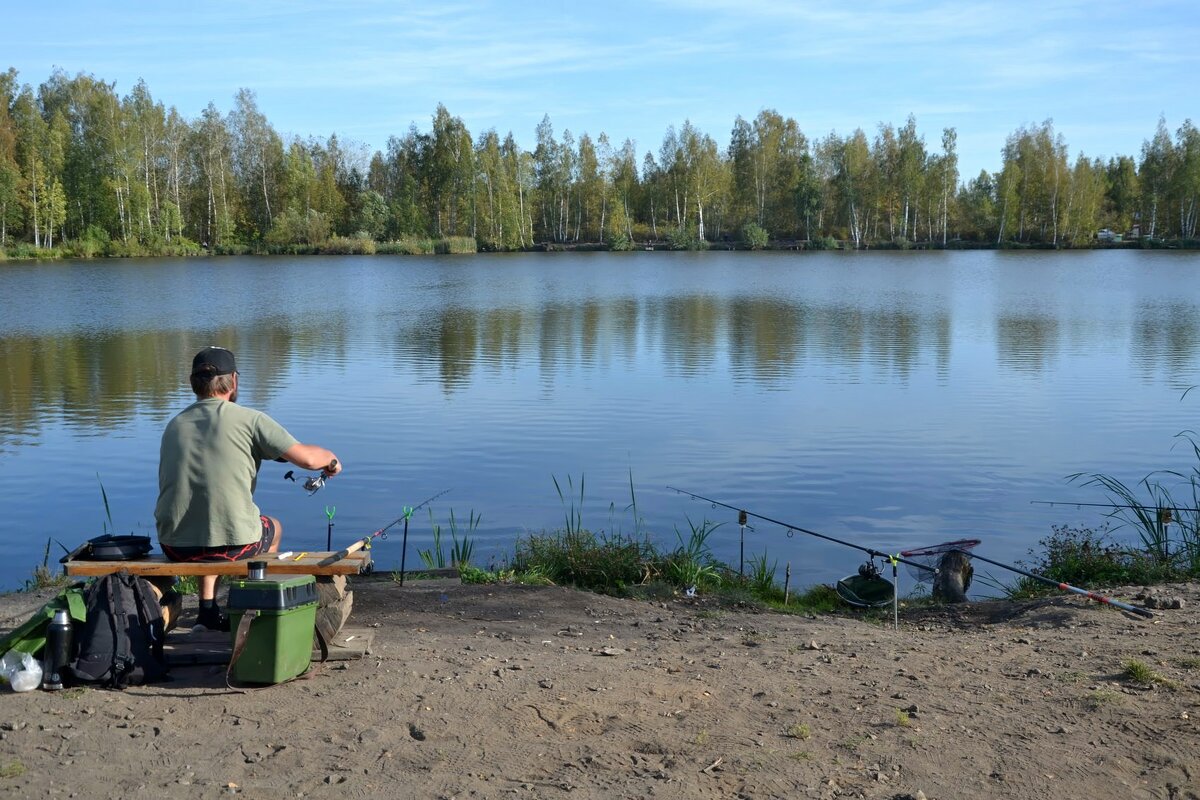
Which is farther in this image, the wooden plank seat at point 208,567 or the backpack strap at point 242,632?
the wooden plank seat at point 208,567

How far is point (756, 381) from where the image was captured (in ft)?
64.4

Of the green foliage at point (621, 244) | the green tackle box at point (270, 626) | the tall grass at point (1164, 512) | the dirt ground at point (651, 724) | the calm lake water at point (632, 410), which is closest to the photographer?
the dirt ground at point (651, 724)

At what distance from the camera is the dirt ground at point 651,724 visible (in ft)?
13.5

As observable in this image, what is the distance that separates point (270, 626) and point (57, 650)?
Result: 1.02 meters

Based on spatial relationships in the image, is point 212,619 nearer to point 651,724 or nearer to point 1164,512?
point 651,724

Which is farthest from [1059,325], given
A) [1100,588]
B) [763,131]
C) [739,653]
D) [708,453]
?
[763,131]

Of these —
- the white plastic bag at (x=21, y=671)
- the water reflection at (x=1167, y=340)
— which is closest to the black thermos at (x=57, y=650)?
the white plastic bag at (x=21, y=671)

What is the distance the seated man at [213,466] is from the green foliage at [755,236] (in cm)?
9406

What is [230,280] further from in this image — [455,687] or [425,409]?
[455,687]

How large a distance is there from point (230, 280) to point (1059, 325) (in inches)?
1464

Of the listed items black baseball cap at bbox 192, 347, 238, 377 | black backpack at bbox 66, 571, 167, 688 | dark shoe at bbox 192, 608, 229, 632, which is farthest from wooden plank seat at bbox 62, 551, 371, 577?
black baseball cap at bbox 192, 347, 238, 377

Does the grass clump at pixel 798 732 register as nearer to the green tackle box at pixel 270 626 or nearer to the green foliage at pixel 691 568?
the green tackle box at pixel 270 626

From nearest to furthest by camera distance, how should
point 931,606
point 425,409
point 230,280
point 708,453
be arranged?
point 931,606 → point 708,453 → point 425,409 → point 230,280

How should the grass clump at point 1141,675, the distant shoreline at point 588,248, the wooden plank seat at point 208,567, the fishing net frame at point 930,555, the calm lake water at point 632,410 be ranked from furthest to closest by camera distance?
the distant shoreline at point 588,248 → the calm lake water at point 632,410 → the fishing net frame at point 930,555 → the wooden plank seat at point 208,567 → the grass clump at point 1141,675
